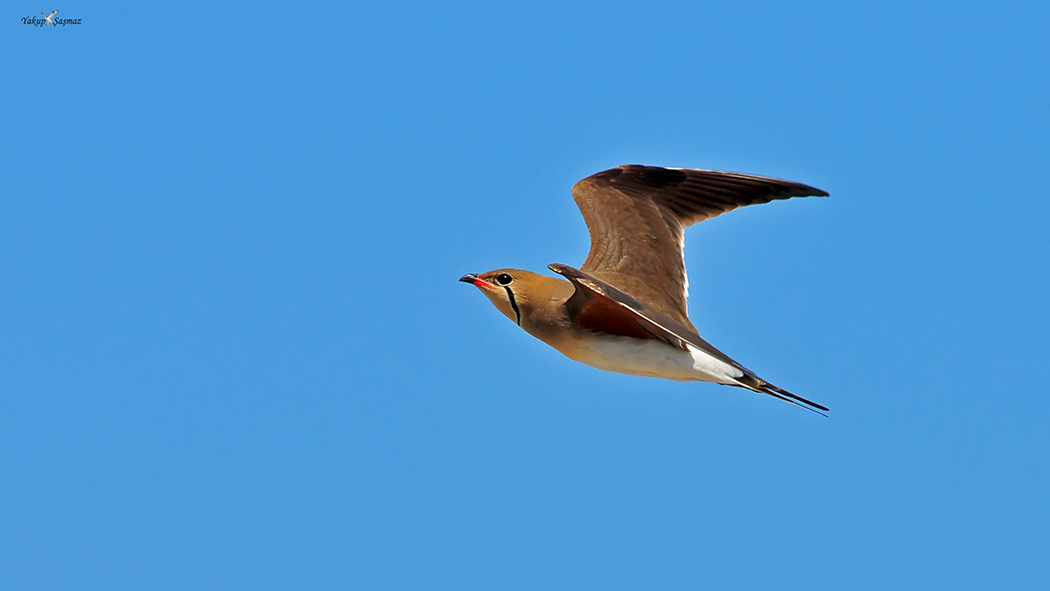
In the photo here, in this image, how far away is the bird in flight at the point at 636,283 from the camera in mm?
9500

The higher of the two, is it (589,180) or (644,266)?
(589,180)

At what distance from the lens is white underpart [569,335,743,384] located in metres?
9.81

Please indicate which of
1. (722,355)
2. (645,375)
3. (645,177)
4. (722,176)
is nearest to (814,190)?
(722,176)

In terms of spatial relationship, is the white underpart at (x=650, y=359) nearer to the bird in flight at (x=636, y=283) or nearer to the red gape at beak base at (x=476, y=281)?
the bird in flight at (x=636, y=283)

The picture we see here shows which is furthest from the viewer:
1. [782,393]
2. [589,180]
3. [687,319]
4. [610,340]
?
[589,180]

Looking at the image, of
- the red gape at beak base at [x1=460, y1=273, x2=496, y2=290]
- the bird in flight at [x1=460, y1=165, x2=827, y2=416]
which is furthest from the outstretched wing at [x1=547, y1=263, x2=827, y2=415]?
the red gape at beak base at [x1=460, y1=273, x2=496, y2=290]

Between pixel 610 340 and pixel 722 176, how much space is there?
136 inches

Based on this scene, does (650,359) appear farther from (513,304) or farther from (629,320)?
(513,304)

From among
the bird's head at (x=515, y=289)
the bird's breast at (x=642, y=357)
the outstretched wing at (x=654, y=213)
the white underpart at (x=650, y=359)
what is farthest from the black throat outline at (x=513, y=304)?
the outstretched wing at (x=654, y=213)

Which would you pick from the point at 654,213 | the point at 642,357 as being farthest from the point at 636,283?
the point at 642,357

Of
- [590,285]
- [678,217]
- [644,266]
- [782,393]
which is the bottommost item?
[782,393]

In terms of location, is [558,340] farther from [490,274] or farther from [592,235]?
[592,235]

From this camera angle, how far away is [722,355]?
8.60m

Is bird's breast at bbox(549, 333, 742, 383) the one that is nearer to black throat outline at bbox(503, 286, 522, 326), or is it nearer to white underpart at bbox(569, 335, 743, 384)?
white underpart at bbox(569, 335, 743, 384)
